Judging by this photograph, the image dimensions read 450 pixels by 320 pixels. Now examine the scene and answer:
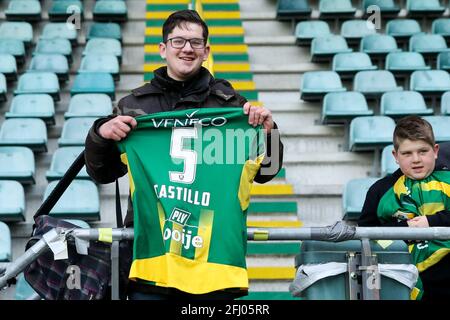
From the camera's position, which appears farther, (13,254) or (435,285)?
(13,254)

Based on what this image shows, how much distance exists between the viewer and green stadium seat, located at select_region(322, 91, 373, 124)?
7.43 meters

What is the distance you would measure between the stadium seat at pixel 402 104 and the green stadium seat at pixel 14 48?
3.26m

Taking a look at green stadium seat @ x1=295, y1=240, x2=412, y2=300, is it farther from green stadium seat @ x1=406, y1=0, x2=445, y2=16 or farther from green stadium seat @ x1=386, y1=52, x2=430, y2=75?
green stadium seat @ x1=406, y1=0, x2=445, y2=16

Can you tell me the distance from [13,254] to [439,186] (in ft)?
11.6

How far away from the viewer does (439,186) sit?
11.6ft

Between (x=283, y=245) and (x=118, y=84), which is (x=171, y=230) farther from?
(x=118, y=84)

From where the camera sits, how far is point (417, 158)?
11.6 ft

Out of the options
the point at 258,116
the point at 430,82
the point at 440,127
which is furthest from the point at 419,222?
the point at 430,82

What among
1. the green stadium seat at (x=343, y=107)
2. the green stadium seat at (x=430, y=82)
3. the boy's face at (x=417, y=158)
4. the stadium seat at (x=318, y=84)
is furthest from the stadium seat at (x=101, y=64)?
the boy's face at (x=417, y=158)

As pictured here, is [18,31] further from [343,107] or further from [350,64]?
[343,107]

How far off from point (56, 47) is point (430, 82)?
3286mm

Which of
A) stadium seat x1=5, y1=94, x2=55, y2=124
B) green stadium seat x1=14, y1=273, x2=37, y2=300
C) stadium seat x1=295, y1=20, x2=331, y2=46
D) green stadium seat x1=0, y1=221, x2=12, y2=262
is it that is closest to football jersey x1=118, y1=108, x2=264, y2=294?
Result: green stadium seat x1=14, y1=273, x2=37, y2=300

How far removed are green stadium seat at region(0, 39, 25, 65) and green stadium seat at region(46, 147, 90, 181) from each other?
2.09 meters
